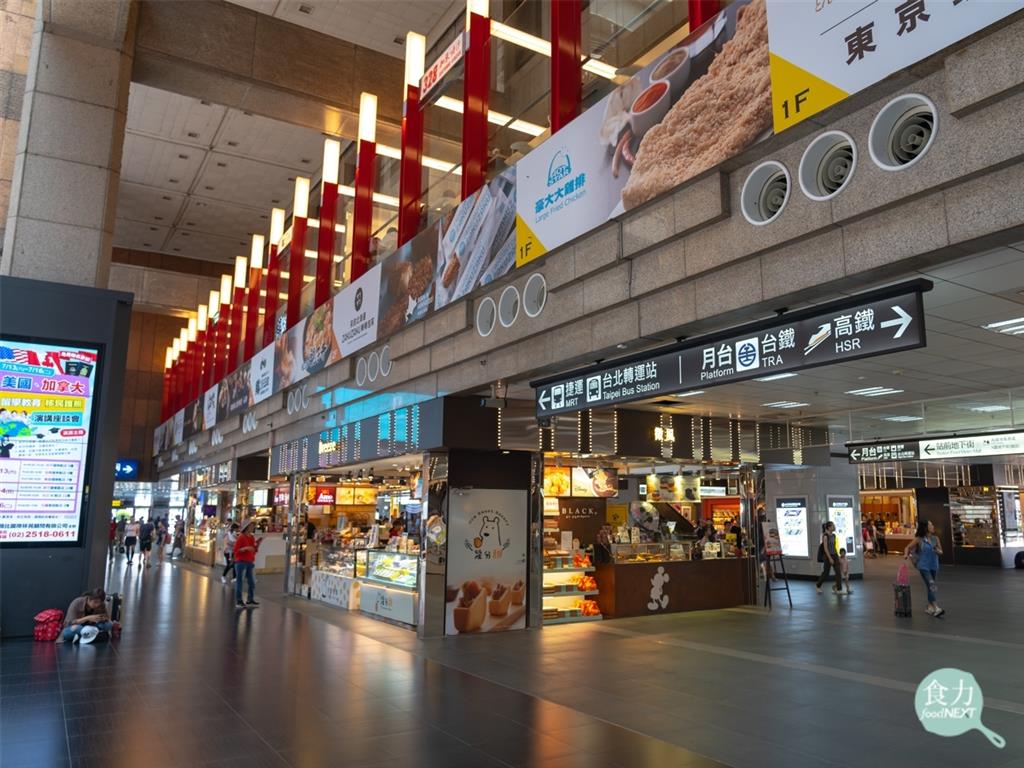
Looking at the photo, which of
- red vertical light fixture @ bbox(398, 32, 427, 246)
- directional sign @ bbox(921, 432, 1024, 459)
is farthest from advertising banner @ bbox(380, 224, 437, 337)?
directional sign @ bbox(921, 432, 1024, 459)

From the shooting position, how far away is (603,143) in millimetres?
7172

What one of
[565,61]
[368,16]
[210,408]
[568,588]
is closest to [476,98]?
[565,61]

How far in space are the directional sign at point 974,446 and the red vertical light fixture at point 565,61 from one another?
275 inches

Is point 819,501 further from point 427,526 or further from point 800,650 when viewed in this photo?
point 427,526

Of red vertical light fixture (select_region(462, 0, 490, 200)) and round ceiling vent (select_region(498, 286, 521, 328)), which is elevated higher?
red vertical light fixture (select_region(462, 0, 490, 200))

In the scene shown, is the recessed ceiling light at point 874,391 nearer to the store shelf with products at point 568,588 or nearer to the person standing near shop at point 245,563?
the store shelf with products at point 568,588

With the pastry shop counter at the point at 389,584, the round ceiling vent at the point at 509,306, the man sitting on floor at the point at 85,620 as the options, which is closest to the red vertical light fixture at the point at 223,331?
the pastry shop counter at the point at 389,584

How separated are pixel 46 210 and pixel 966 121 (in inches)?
432

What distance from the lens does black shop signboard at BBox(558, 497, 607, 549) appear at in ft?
44.0

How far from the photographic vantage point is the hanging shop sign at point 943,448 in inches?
373

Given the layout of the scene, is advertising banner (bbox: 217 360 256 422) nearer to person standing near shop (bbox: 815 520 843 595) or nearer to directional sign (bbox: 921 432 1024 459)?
person standing near shop (bbox: 815 520 843 595)

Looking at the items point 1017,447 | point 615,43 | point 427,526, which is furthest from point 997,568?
point 615,43

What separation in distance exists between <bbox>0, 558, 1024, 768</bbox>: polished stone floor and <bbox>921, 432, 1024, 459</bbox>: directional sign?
2.51m

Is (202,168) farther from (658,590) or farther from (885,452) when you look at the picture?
(885,452)
